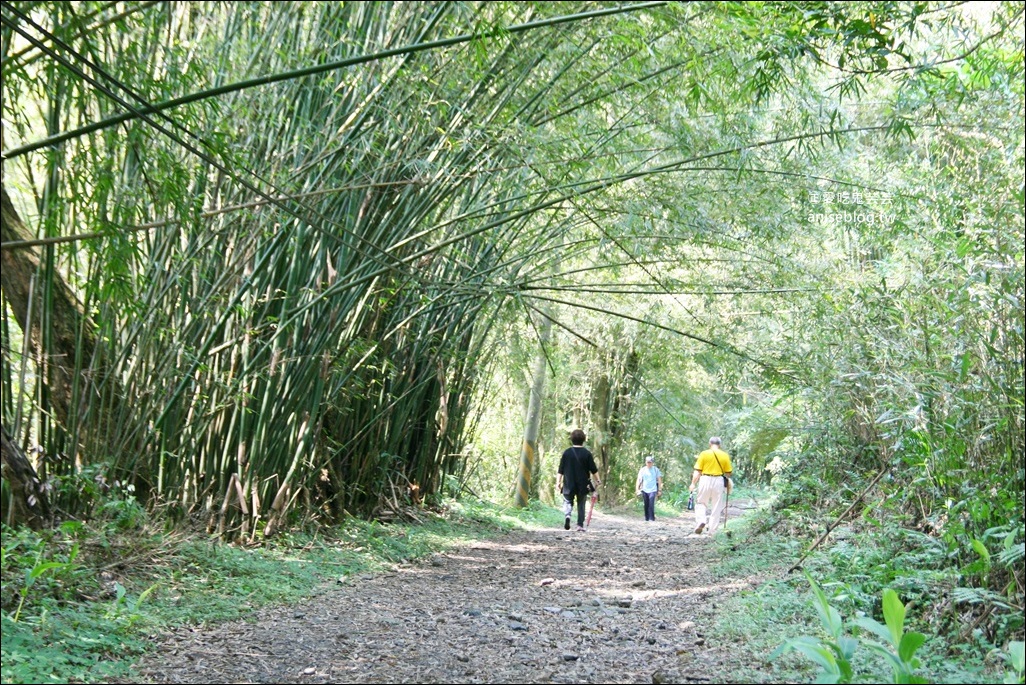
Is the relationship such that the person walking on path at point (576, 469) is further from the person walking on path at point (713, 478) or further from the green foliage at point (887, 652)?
the green foliage at point (887, 652)

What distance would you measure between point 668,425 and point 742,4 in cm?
1357

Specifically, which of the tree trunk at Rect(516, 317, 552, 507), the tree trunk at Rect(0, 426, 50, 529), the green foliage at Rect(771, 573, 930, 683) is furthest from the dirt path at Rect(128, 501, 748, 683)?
the tree trunk at Rect(516, 317, 552, 507)

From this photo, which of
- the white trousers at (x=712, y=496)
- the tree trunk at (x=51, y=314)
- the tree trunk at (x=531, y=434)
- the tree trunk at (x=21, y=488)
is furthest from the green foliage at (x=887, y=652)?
the tree trunk at (x=531, y=434)

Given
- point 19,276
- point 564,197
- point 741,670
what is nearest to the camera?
point 741,670

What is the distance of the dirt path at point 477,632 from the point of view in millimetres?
3027

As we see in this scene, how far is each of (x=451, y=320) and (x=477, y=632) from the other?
11.5ft

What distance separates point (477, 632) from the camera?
371cm

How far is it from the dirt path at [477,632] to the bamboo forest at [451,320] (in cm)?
3

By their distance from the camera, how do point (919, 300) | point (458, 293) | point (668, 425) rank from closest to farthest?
point (919, 300), point (458, 293), point (668, 425)

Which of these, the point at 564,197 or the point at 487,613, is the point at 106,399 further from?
the point at 564,197

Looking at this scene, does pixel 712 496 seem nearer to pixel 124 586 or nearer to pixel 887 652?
pixel 124 586

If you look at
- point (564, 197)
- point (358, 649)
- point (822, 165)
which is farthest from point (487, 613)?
point (822, 165)

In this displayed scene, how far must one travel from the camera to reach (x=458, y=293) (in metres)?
5.79

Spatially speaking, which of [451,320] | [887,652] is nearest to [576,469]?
[451,320]
